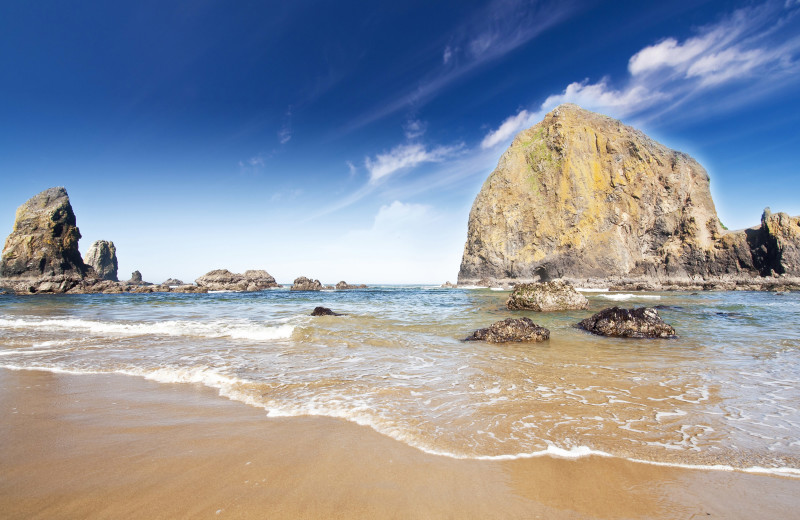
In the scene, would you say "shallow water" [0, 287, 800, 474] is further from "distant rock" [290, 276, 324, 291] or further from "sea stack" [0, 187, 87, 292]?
"sea stack" [0, 187, 87, 292]

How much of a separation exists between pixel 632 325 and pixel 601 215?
50.7 meters

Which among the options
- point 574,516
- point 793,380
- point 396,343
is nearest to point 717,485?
point 574,516

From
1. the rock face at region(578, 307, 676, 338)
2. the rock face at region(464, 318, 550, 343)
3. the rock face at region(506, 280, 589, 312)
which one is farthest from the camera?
the rock face at region(506, 280, 589, 312)

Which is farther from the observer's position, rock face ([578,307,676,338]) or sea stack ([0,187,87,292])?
sea stack ([0,187,87,292])

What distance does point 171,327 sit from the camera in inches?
427

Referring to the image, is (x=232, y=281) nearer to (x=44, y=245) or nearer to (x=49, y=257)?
(x=49, y=257)

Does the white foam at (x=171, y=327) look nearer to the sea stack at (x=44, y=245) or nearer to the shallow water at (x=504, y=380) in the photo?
the shallow water at (x=504, y=380)

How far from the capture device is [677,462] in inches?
103

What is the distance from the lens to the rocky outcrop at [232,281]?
48.6m

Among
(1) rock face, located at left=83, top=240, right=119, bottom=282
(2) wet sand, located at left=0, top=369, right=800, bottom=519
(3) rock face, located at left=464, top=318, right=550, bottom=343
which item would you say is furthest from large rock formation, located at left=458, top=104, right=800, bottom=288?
(1) rock face, located at left=83, top=240, right=119, bottom=282

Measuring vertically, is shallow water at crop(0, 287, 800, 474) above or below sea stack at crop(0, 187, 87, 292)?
below

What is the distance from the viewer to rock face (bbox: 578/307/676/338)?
877 cm

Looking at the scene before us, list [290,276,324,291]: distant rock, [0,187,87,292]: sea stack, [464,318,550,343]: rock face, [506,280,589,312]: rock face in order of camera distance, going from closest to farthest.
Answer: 1. [464,318,550,343]: rock face
2. [506,280,589,312]: rock face
3. [0,187,87,292]: sea stack
4. [290,276,324,291]: distant rock

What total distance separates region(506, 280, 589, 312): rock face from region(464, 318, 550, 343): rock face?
22.1 ft
